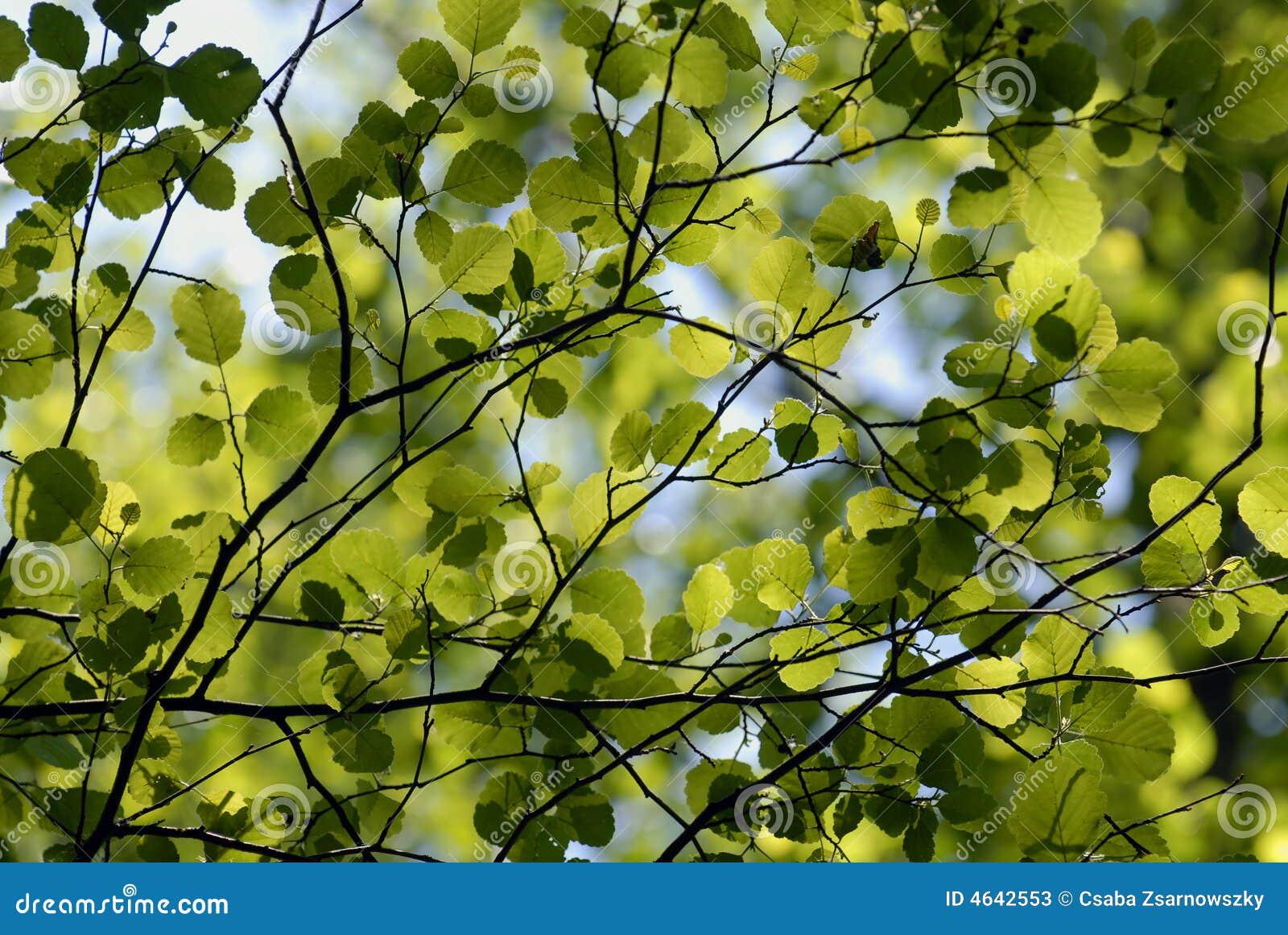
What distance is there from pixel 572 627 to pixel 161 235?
2.58ft

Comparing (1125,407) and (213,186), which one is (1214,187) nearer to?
(1125,407)

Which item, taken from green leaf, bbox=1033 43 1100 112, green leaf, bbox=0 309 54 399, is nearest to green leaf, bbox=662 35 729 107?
green leaf, bbox=1033 43 1100 112

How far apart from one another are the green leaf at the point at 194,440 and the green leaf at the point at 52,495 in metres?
0.19

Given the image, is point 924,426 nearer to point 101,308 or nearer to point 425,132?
point 425,132

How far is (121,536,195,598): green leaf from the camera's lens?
1.29m

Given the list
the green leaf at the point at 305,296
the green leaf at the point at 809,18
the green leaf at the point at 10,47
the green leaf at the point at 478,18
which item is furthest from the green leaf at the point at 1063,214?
the green leaf at the point at 10,47

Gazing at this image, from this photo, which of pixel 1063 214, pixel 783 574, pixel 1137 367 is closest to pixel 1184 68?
pixel 1063 214

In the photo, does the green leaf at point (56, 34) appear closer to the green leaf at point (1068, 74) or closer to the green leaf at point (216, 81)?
the green leaf at point (216, 81)

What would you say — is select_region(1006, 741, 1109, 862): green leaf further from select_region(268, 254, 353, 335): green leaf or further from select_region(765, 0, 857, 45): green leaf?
select_region(268, 254, 353, 335): green leaf

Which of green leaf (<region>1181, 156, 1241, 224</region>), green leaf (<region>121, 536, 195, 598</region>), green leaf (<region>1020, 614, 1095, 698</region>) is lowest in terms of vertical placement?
green leaf (<region>1020, 614, 1095, 698</region>)

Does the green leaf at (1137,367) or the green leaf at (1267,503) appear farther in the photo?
the green leaf at (1267,503)

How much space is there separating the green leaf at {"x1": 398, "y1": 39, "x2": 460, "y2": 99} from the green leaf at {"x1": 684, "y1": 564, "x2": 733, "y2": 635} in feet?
2.52

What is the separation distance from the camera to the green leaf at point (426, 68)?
4.02 feet

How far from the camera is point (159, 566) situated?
129 centimetres
